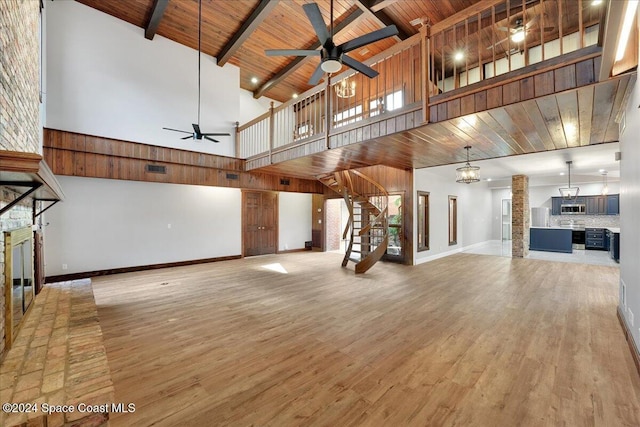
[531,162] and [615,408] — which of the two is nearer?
[615,408]

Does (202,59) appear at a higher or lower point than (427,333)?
higher

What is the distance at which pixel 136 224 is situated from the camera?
669cm

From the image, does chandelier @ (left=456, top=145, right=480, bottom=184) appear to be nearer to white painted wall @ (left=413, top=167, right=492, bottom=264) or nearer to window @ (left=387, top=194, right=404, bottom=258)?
white painted wall @ (left=413, top=167, right=492, bottom=264)

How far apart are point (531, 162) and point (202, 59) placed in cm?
921

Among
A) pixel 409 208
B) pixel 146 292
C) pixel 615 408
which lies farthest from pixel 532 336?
pixel 146 292

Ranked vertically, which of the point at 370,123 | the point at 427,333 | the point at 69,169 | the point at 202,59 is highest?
the point at 202,59

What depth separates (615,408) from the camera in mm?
1975

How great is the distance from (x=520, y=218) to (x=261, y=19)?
9405mm

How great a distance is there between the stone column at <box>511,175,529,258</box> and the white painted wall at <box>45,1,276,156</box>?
9.24 meters

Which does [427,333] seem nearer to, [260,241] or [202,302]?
[202,302]

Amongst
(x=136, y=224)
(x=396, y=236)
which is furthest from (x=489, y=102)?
(x=136, y=224)

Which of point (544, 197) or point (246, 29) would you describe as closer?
point (246, 29)

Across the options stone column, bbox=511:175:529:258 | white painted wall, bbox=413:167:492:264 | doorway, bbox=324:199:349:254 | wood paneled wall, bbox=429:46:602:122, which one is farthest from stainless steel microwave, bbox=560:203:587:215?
wood paneled wall, bbox=429:46:602:122

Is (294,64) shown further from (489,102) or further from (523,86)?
(523,86)
